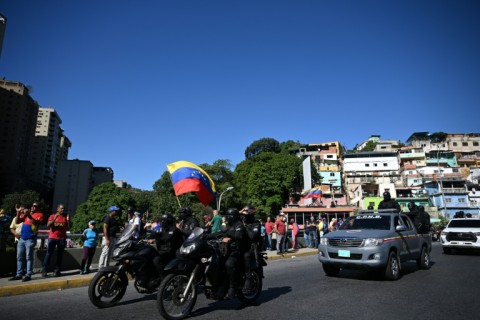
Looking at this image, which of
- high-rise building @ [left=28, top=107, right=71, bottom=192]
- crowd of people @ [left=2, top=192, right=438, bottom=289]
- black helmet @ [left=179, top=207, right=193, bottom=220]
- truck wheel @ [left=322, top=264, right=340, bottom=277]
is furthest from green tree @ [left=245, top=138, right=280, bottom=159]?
black helmet @ [left=179, top=207, right=193, bottom=220]

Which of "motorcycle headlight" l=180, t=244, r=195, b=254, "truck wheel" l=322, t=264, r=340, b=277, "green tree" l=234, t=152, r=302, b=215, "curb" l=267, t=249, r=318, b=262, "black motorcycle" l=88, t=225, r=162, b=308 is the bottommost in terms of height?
"curb" l=267, t=249, r=318, b=262

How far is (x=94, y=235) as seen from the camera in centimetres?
964

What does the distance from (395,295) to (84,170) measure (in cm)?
10298

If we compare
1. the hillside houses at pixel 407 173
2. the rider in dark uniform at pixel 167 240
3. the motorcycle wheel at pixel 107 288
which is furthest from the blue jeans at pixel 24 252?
the hillside houses at pixel 407 173

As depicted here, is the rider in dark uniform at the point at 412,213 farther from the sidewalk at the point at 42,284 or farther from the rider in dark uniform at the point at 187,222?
the sidewalk at the point at 42,284

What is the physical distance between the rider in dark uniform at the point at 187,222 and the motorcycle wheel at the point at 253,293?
1.50 metres

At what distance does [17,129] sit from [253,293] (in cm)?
12017

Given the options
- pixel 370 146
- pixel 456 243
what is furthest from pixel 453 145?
pixel 456 243

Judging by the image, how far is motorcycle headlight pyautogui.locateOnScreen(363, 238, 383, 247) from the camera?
757 cm

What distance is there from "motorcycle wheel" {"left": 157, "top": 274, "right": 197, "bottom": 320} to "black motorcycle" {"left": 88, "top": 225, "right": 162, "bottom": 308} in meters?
0.90

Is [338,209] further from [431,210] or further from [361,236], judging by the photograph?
[361,236]

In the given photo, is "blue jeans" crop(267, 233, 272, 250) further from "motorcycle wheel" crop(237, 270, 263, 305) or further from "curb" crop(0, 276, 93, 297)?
"motorcycle wheel" crop(237, 270, 263, 305)

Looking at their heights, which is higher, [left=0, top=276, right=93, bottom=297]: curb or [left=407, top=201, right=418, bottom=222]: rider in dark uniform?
[left=407, top=201, right=418, bottom=222]: rider in dark uniform

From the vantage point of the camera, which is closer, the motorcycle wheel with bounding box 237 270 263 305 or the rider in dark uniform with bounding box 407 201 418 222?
the motorcycle wheel with bounding box 237 270 263 305
